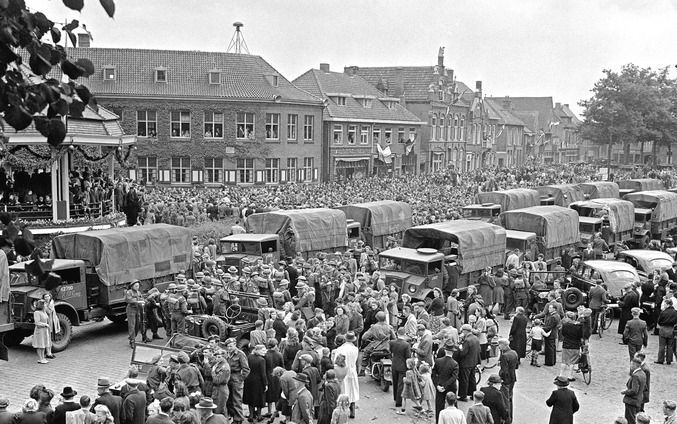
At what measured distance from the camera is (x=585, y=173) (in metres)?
72.2

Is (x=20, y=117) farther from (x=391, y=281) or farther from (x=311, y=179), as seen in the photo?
(x=311, y=179)

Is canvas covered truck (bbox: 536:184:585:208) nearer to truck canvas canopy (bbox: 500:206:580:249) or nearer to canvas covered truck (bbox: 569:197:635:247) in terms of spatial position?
canvas covered truck (bbox: 569:197:635:247)

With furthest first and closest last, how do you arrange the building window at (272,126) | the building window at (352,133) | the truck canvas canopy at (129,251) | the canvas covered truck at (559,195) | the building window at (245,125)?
the building window at (352,133)
the building window at (272,126)
the building window at (245,125)
the canvas covered truck at (559,195)
the truck canvas canopy at (129,251)

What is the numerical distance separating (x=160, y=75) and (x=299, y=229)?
29.6m

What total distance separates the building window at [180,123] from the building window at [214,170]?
249cm

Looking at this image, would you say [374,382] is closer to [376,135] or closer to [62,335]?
[62,335]

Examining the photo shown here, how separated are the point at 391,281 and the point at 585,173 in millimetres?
56020

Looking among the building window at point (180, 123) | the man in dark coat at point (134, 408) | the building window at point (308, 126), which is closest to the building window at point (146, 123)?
the building window at point (180, 123)

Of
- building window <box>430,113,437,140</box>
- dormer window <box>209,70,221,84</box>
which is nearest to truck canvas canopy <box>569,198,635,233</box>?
dormer window <box>209,70,221,84</box>

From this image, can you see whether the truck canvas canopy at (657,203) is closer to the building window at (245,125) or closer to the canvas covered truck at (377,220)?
the canvas covered truck at (377,220)

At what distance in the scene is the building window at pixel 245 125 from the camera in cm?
5269

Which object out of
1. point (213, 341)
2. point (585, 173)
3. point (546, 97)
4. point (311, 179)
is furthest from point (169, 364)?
point (546, 97)

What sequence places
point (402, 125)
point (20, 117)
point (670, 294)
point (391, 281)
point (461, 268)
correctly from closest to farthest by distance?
point (20, 117) < point (670, 294) < point (391, 281) < point (461, 268) < point (402, 125)

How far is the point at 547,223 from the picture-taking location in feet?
91.6
